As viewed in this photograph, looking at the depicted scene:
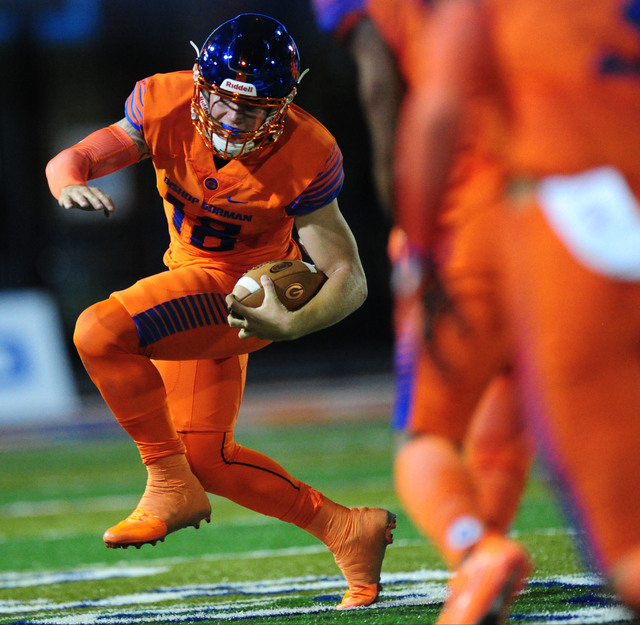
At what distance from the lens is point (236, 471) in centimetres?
342

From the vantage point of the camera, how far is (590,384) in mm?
1668

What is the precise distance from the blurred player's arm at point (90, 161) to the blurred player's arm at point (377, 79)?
1043 millimetres

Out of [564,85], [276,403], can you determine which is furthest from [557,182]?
[276,403]

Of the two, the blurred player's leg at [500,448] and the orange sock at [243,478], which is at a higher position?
the blurred player's leg at [500,448]

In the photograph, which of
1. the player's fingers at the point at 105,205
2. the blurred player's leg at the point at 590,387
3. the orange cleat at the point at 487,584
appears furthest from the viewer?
the player's fingers at the point at 105,205

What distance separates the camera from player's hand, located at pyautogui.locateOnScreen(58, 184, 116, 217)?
2.82 metres

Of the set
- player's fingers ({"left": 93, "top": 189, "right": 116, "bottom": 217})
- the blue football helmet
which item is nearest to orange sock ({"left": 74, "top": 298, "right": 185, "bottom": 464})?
player's fingers ({"left": 93, "top": 189, "right": 116, "bottom": 217})

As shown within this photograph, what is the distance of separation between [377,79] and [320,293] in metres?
1.28

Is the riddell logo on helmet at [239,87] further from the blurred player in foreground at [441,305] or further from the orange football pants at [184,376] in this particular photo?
the blurred player in foreground at [441,305]

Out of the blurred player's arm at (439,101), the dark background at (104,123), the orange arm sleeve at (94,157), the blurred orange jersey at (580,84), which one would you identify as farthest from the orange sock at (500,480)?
the dark background at (104,123)

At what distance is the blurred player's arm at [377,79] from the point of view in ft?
6.52

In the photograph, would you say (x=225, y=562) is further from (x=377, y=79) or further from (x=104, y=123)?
(x=104, y=123)

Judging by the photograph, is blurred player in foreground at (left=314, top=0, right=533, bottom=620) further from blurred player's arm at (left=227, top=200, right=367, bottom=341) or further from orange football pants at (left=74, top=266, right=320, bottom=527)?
orange football pants at (left=74, top=266, right=320, bottom=527)

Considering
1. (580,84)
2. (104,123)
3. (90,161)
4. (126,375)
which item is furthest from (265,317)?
(104,123)
